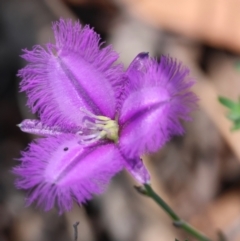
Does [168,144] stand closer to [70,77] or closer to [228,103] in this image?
[228,103]

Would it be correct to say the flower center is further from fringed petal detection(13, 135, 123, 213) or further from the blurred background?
the blurred background

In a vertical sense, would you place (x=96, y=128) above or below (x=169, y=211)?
above

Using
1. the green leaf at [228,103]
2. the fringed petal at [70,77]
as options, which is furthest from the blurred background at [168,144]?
the fringed petal at [70,77]

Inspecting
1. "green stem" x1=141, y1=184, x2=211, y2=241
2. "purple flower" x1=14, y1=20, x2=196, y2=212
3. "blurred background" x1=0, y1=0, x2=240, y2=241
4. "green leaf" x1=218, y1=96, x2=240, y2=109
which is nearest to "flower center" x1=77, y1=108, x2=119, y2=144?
"purple flower" x1=14, y1=20, x2=196, y2=212

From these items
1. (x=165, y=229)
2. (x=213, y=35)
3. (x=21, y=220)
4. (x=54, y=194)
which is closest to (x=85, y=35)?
(x=54, y=194)

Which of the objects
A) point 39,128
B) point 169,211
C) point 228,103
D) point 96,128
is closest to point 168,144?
point 228,103

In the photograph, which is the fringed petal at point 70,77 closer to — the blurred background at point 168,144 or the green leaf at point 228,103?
the green leaf at point 228,103

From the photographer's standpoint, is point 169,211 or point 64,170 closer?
point 64,170
